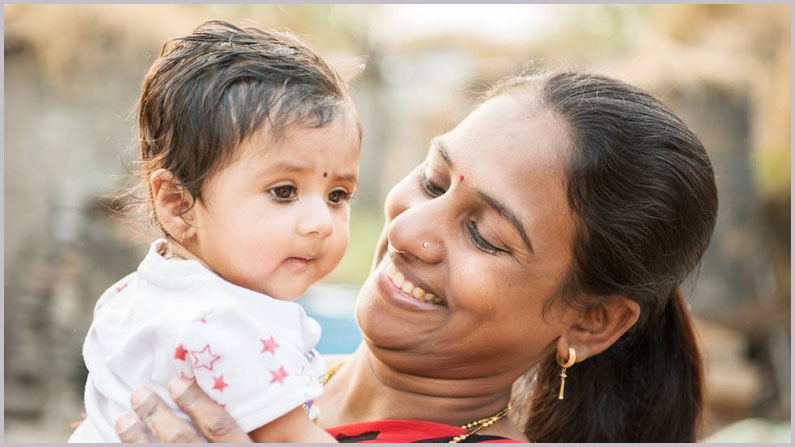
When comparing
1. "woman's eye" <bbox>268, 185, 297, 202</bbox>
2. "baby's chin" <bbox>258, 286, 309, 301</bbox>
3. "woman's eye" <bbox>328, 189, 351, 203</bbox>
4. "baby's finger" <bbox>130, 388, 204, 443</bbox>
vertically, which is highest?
"woman's eye" <bbox>268, 185, 297, 202</bbox>

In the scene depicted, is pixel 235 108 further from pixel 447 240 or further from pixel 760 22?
pixel 760 22

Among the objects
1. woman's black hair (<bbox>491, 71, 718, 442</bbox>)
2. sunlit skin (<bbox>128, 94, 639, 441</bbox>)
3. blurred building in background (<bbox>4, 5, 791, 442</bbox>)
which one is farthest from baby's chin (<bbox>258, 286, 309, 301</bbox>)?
blurred building in background (<bbox>4, 5, 791, 442</bbox>)

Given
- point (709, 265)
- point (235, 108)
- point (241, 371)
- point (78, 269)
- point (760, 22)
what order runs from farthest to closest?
1. point (760, 22)
2. point (709, 265)
3. point (78, 269)
4. point (235, 108)
5. point (241, 371)

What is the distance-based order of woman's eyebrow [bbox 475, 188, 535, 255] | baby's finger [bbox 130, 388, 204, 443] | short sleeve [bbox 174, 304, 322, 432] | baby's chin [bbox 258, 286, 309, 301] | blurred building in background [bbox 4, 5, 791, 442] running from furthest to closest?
blurred building in background [bbox 4, 5, 791, 442]
woman's eyebrow [bbox 475, 188, 535, 255]
baby's chin [bbox 258, 286, 309, 301]
baby's finger [bbox 130, 388, 204, 443]
short sleeve [bbox 174, 304, 322, 432]

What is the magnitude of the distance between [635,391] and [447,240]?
98cm

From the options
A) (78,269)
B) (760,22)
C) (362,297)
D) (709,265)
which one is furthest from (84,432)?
(760,22)

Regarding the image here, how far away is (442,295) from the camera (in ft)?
7.37

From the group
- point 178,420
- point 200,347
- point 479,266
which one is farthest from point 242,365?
point 479,266

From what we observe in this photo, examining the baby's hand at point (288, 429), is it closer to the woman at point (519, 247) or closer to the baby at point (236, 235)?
the baby at point (236, 235)

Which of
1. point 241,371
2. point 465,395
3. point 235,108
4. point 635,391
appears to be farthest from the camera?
point 635,391

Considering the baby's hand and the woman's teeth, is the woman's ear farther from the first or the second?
the baby's hand

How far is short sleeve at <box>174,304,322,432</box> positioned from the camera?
5.72 feet

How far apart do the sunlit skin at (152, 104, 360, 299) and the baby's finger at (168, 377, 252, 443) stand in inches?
10.3

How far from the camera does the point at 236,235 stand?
1.90 m
